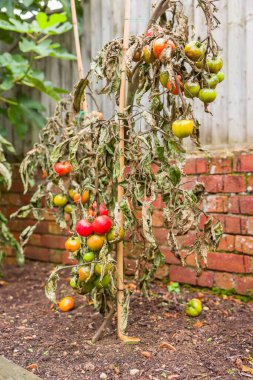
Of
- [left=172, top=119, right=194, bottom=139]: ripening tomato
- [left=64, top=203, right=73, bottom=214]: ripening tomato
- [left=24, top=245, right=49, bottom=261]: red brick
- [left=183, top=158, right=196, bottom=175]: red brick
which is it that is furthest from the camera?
[left=24, top=245, right=49, bottom=261]: red brick

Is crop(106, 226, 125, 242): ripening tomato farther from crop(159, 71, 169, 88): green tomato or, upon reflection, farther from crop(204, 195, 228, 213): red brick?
crop(204, 195, 228, 213): red brick

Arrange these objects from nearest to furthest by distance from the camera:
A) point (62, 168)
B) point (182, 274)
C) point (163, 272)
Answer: point (62, 168) → point (182, 274) → point (163, 272)

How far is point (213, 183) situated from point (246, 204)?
238 mm

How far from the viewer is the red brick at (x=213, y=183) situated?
2617 millimetres

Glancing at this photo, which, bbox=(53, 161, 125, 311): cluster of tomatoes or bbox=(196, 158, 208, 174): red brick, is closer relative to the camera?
bbox=(53, 161, 125, 311): cluster of tomatoes

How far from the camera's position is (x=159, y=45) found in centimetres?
169

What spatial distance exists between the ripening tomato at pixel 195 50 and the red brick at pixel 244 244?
44.4 inches

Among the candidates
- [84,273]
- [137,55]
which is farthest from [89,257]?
[137,55]

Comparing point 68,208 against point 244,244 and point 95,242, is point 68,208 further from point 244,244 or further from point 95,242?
point 244,244

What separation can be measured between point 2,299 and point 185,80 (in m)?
1.77

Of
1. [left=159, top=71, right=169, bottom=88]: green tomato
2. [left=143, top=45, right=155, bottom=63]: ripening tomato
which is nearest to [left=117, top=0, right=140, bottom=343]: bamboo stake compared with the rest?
[left=143, top=45, right=155, bottom=63]: ripening tomato

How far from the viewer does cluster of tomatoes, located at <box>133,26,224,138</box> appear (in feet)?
5.43

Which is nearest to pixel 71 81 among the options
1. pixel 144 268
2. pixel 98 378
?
pixel 144 268

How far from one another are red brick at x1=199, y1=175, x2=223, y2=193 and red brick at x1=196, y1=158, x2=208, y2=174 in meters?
0.04
